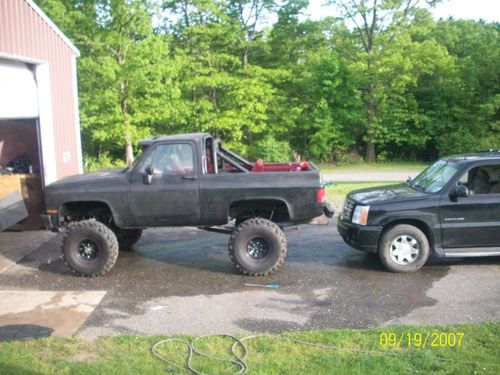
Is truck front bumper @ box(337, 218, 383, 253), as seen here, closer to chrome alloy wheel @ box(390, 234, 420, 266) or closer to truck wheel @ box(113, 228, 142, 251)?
chrome alloy wheel @ box(390, 234, 420, 266)

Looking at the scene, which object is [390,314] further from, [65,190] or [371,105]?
[371,105]

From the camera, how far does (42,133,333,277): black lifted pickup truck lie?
795cm

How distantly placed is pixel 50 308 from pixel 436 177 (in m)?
6.11

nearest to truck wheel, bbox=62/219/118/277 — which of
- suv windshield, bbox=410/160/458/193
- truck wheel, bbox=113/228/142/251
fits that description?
truck wheel, bbox=113/228/142/251

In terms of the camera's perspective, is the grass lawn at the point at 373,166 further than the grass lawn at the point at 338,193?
Yes

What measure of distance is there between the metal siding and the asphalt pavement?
13.0ft

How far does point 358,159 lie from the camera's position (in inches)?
1255

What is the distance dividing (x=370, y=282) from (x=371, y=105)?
25128 millimetres

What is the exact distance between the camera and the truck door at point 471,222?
314 inches

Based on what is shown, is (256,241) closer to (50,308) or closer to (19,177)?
(50,308)

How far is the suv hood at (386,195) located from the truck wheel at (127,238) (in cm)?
396
